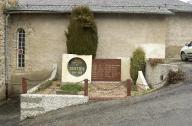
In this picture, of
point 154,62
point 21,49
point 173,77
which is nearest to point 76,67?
point 21,49

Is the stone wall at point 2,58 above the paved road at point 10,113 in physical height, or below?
above

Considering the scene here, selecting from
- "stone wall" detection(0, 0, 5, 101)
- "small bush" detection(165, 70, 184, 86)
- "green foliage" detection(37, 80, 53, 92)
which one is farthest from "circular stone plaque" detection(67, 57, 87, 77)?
"small bush" detection(165, 70, 184, 86)

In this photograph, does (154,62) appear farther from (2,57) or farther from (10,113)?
(2,57)

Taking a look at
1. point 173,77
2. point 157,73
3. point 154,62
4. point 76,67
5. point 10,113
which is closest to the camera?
point 173,77

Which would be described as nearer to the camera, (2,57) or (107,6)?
(2,57)

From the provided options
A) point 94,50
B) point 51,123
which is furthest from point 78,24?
point 51,123

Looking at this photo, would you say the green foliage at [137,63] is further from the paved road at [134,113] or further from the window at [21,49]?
the window at [21,49]

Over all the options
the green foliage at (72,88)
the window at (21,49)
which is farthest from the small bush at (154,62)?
the window at (21,49)

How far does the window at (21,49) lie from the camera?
23.5 m

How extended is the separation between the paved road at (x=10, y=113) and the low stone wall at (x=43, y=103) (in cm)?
64

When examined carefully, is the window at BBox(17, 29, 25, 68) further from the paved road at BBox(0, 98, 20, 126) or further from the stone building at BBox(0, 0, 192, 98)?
the paved road at BBox(0, 98, 20, 126)

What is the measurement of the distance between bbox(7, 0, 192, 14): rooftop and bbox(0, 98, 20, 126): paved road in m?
4.88

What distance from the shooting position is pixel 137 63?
72.1 ft

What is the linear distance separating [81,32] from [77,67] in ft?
6.24
